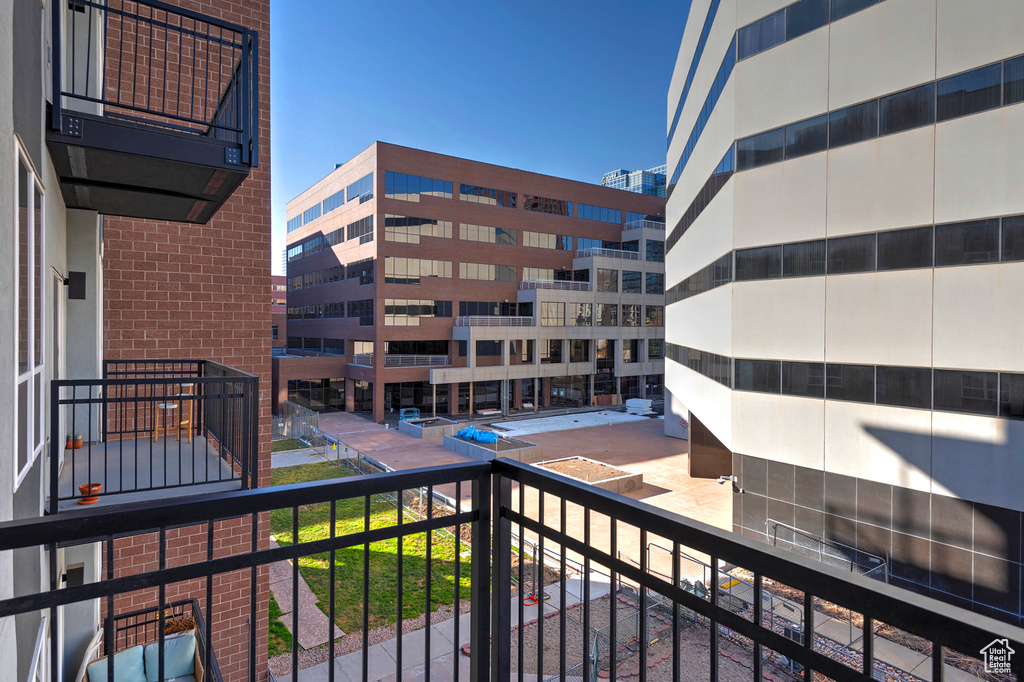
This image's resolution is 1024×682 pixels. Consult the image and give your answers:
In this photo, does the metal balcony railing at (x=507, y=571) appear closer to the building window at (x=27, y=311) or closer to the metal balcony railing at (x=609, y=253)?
the building window at (x=27, y=311)

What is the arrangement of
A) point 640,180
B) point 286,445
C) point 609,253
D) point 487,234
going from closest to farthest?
point 286,445
point 487,234
point 609,253
point 640,180

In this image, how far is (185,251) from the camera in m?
9.54

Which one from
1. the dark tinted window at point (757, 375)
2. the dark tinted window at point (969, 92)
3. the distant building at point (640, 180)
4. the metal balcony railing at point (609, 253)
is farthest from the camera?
the distant building at point (640, 180)

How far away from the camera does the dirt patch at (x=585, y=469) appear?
860 inches

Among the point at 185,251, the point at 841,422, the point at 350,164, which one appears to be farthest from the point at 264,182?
the point at 350,164

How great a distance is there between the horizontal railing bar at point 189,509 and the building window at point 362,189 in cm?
→ 3909

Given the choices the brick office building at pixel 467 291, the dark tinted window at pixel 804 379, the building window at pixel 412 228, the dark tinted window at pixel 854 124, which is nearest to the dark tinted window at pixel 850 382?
the dark tinted window at pixel 804 379

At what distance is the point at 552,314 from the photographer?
43750mm

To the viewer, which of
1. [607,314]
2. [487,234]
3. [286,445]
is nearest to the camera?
Answer: [286,445]

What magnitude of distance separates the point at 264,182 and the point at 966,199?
13.8 metres

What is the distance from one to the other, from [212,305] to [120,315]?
1.33 meters

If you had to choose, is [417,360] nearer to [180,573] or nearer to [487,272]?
[487,272]

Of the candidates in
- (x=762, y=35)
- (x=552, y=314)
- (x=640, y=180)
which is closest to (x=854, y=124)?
(x=762, y=35)

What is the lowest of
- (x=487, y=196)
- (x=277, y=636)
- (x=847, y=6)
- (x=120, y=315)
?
(x=277, y=636)
